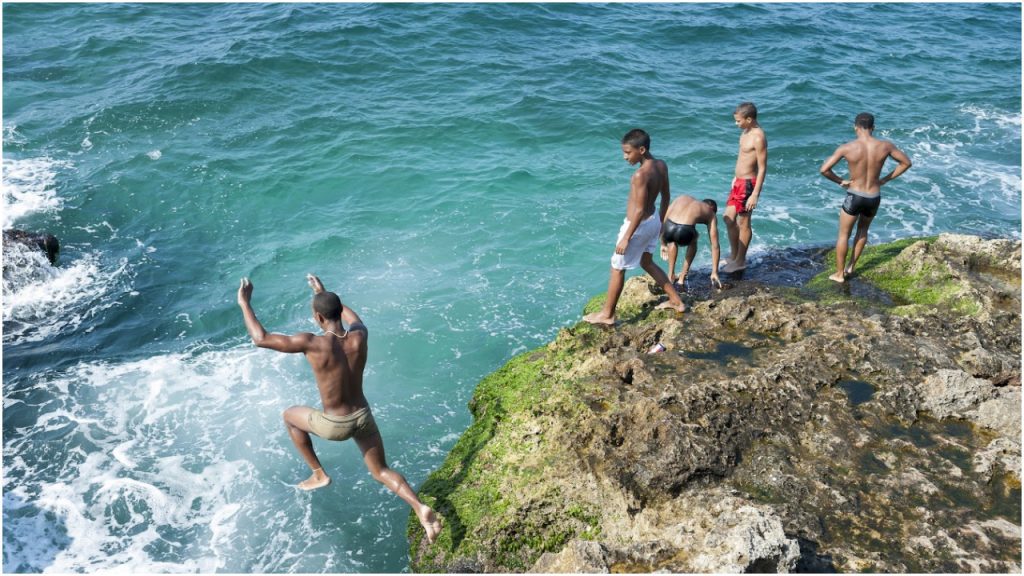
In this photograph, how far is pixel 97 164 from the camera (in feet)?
46.5

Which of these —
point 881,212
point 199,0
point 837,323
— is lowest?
point 881,212

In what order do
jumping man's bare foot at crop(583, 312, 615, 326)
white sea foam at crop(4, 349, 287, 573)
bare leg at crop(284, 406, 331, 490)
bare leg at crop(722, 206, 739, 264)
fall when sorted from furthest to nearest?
bare leg at crop(722, 206, 739, 264), jumping man's bare foot at crop(583, 312, 615, 326), white sea foam at crop(4, 349, 287, 573), bare leg at crop(284, 406, 331, 490)

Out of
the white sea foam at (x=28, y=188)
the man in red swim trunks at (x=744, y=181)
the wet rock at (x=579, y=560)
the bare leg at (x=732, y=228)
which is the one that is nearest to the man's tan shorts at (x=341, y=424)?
the wet rock at (x=579, y=560)

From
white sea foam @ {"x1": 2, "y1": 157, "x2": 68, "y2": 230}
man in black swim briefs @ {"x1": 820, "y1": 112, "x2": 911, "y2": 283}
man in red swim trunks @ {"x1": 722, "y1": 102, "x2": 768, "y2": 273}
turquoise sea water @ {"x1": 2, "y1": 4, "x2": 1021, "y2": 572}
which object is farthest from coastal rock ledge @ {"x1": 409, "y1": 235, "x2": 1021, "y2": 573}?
white sea foam @ {"x1": 2, "y1": 157, "x2": 68, "y2": 230}

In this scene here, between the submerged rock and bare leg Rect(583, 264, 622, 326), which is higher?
bare leg Rect(583, 264, 622, 326)

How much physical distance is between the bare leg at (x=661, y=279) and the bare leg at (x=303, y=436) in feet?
12.2

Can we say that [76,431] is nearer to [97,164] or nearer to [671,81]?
[97,164]

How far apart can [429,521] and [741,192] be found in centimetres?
547

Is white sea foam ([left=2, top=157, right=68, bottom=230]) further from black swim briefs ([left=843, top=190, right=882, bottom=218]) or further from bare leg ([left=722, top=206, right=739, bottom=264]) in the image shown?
black swim briefs ([left=843, top=190, right=882, bottom=218])

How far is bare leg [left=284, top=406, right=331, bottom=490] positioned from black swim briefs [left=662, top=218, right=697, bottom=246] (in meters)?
4.57

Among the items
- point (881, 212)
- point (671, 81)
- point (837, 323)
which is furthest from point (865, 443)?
point (671, 81)

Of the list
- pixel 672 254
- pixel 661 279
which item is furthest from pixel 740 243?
pixel 661 279

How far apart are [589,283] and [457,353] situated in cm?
266

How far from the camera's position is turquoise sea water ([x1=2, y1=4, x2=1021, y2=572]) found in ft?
23.6
